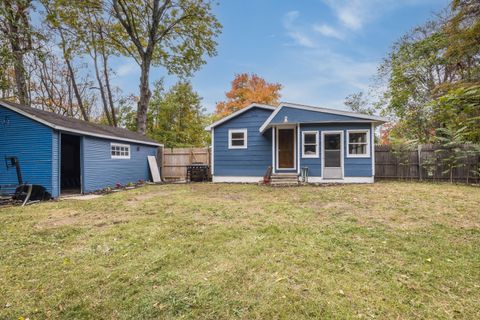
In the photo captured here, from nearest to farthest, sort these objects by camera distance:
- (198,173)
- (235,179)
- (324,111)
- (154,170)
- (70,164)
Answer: (324,111) < (235,179) < (70,164) < (198,173) < (154,170)

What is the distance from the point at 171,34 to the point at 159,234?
19704mm

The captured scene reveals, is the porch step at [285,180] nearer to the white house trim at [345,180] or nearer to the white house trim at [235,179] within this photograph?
the white house trim at [345,180]

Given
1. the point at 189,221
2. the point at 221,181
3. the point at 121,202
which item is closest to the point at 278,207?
the point at 189,221

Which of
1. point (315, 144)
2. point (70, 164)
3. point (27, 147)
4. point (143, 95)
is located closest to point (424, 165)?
point (315, 144)

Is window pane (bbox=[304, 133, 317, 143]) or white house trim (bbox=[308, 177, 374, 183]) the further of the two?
window pane (bbox=[304, 133, 317, 143])

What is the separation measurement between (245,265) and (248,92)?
82.5ft

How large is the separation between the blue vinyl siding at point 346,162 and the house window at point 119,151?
889 centimetres

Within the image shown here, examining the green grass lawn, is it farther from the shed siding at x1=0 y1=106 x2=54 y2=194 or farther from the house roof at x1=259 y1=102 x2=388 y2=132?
the house roof at x1=259 y1=102 x2=388 y2=132

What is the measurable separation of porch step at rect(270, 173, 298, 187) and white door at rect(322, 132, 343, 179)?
1539 millimetres

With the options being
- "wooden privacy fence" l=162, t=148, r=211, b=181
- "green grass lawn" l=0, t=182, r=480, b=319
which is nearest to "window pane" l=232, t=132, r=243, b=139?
"wooden privacy fence" l=162, t=148, r=211, b=181

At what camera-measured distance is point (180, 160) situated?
15.2 m

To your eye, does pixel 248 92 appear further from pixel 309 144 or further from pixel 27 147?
pixel 27 147

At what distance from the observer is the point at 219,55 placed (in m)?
21.0

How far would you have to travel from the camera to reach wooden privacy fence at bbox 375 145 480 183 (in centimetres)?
1086
